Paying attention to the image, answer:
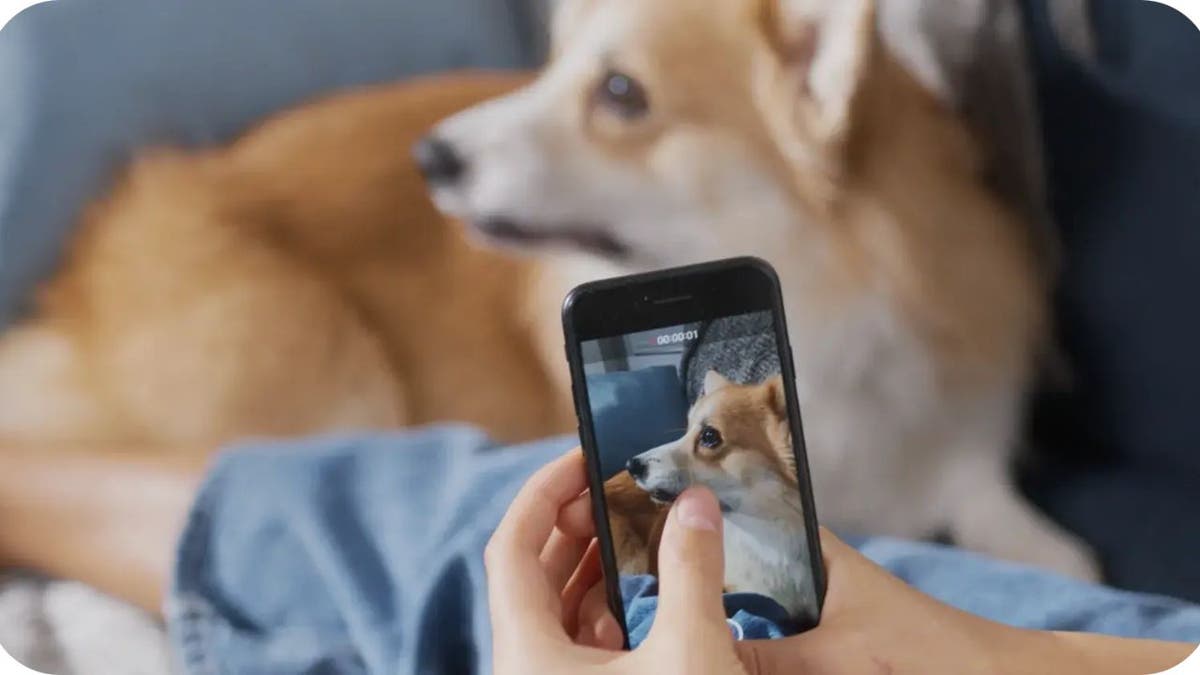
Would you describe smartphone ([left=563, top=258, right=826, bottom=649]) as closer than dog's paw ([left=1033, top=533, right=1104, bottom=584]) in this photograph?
Yes

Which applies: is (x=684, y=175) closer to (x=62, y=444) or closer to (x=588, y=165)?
(x=588, y=165)

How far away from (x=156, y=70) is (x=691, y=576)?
39 centimetres

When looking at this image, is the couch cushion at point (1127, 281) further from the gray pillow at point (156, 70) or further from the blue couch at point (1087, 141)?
the gray pillow at point (156, 70)

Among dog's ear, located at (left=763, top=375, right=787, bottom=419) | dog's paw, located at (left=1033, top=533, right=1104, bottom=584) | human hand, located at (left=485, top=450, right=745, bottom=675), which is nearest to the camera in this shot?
human hand, located at (left=485, top=450, right=745, bottom=675)

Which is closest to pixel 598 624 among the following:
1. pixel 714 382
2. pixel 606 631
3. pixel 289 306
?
pixel 606 631

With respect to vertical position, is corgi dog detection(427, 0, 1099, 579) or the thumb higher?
corgi dog detection(427, 0, 1099, 579)

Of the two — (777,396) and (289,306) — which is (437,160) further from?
(777,396)

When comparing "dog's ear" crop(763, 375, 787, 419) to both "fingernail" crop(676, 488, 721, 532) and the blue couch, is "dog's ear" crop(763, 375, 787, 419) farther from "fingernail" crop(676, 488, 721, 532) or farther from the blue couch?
the blue couch

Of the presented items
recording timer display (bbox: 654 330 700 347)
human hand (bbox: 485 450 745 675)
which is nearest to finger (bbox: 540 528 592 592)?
human hand (bbox: 485 450 745 675)

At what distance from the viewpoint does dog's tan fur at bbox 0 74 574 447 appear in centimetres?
57

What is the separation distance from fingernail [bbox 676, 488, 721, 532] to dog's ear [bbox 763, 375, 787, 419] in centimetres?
6

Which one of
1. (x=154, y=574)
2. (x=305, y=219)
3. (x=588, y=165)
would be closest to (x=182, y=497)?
(x=154, y=574)

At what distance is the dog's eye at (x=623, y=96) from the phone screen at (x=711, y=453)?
14 centimetres

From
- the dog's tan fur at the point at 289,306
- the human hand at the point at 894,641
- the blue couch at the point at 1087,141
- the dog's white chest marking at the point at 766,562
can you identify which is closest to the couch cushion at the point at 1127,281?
the blue couch at the point at 1087,141
